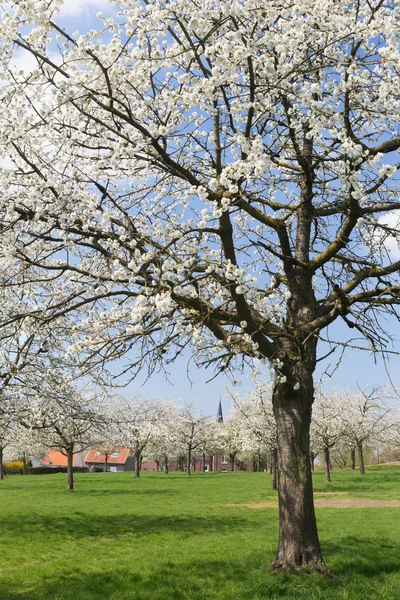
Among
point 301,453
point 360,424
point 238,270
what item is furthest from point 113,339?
point 360,424

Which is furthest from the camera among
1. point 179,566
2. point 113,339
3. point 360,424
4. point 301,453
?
point 360,424

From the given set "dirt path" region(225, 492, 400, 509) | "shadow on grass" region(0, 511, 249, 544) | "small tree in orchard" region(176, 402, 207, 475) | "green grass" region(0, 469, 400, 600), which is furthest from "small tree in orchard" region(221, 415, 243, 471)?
"shadow on grass" region(0, 511, 249, 544)

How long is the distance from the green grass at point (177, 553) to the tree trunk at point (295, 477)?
0.43 meters

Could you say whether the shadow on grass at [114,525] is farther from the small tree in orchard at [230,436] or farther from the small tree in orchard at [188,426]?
the small tree in orchard at [230,436]

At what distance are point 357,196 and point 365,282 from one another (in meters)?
3.30

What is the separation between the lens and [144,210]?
948cm

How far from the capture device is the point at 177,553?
11.8 meters

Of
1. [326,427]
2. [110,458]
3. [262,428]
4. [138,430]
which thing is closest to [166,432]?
[138,430]

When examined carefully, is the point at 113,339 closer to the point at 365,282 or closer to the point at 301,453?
the point at 301,453

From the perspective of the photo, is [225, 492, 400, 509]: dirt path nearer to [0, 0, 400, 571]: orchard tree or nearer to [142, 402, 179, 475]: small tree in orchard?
[0, 0, 400, 571]: orchard tree

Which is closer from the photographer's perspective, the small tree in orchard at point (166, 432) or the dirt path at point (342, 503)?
the dirt path at point (342, 503)

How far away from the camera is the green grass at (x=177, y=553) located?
8172 millimetres

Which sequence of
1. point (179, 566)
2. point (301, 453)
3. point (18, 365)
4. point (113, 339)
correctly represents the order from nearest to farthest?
point (113, 339) → point (301, 453) → point (179, 566) → point (18, 365)

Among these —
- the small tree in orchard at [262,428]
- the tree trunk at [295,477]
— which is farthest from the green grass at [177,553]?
the small tree in orchard at [262,428]
